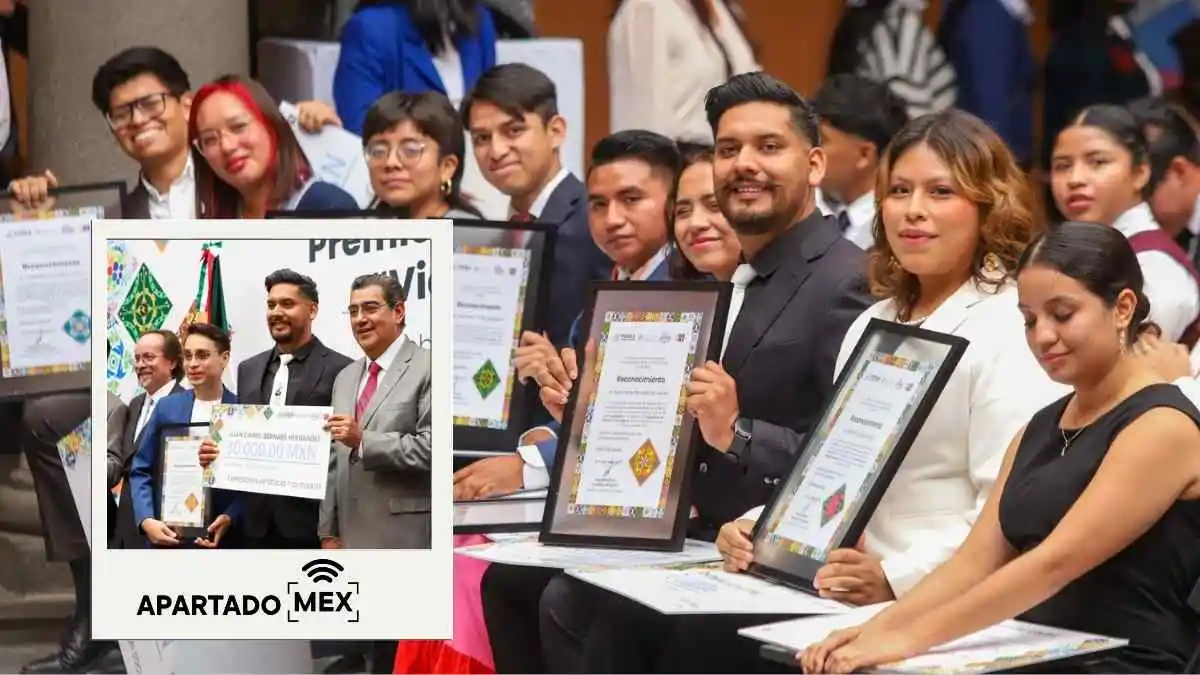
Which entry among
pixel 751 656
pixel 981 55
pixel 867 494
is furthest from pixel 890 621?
pixel 981 55

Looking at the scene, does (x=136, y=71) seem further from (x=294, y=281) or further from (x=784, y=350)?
(x=294, y=281)

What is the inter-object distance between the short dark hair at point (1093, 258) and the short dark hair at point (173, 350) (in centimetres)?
119

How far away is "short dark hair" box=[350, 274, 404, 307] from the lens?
264 cm

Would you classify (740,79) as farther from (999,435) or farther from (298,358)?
(298,358)

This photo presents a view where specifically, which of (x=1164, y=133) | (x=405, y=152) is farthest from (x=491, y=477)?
(x=1164, y=133)

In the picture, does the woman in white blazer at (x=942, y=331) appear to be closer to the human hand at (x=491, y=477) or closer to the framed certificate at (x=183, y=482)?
the human hand at (x=491, y=477)

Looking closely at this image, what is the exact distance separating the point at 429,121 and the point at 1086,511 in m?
2.21

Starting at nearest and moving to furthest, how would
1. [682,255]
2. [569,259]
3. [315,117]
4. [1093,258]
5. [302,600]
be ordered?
[302,600] → [1093,258] → [682,255] → [569,259] → [315,117]

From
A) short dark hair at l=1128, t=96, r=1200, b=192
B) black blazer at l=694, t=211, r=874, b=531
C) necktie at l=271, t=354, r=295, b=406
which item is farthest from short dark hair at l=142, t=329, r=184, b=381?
short dark hair at l=1128, t=96, r=1200, b=192

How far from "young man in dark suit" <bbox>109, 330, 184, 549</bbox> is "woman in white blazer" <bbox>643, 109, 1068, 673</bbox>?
0.92m

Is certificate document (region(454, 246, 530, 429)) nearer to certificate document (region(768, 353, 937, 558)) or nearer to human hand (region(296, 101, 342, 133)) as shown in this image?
certificate document (region(768, 353, 937, 558))

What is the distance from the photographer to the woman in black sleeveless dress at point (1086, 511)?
8.93 feet

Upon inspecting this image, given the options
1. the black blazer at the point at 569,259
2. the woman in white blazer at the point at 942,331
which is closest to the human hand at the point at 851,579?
the woman in white blazer at the point at 942,331

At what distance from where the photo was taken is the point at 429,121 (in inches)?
178
